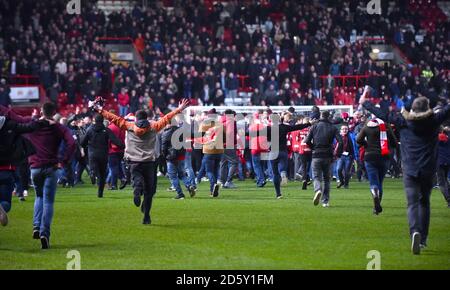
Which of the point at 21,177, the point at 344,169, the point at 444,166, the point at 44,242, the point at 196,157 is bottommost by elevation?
the point at 344,169

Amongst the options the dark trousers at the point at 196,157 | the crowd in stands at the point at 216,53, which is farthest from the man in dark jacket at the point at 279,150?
the crowd in stands at the point at 216,53

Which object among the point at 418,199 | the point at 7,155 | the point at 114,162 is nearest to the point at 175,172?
the point at 114,162

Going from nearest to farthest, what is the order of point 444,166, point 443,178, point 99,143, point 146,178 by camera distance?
point 146,178
point 443,178
point 444,166
point 99,143

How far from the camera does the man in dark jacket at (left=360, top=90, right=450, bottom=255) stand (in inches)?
582

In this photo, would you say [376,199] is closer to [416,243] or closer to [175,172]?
[416,243]

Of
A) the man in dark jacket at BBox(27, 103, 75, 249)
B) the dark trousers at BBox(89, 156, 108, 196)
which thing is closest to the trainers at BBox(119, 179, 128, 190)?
the dark trousers at BBox(89, 156, 108, 196)

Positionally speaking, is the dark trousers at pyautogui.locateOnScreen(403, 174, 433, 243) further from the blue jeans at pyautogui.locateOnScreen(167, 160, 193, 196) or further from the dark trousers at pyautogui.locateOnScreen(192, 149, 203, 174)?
the dark trousers at pyautogui.locateOnScreen(192, 149, 203, 174)

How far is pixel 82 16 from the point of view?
46.2 m

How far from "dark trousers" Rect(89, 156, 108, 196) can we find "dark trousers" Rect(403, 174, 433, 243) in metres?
12.0

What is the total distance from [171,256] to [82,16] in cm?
3296

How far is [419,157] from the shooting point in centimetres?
1484

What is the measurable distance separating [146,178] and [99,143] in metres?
7.26
